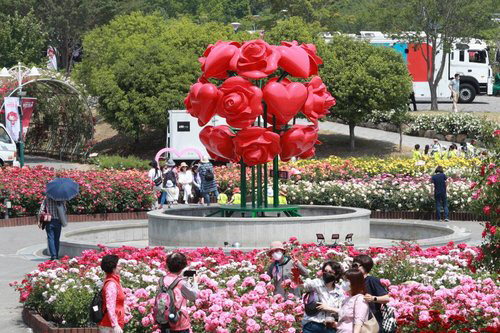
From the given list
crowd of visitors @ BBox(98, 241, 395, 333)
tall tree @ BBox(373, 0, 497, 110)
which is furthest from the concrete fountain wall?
tall tree @ BBox(373, 0, 497, 110)

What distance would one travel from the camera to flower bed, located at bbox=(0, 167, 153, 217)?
2839 centimetres

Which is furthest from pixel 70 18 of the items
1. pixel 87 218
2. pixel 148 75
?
pixel 87 218

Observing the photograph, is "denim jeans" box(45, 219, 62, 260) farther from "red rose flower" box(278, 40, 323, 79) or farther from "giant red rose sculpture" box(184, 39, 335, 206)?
"red rose flower" box(278, 40, 323, 79)

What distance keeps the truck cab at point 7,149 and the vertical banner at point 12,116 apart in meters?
0.47

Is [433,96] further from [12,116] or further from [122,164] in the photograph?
[12,116]

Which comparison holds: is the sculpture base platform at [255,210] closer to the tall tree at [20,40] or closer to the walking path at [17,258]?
the walking path at [17,258]

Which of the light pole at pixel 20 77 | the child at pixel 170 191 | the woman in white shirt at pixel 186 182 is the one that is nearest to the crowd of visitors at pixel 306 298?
the child at pixel 170 191

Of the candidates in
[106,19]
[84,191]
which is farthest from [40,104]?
[106,19]

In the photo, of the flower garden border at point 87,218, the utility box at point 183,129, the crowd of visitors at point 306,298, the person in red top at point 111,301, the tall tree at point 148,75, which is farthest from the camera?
the tall tree at point 148,75

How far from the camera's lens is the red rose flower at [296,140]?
2089 centimetres

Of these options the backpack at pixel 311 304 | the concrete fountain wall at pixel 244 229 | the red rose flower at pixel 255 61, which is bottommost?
the backpack at pixel 311 304

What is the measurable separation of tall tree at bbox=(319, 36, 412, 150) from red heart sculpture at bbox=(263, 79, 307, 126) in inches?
1055

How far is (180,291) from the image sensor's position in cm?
1040

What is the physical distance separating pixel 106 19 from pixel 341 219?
61391 millimetres
